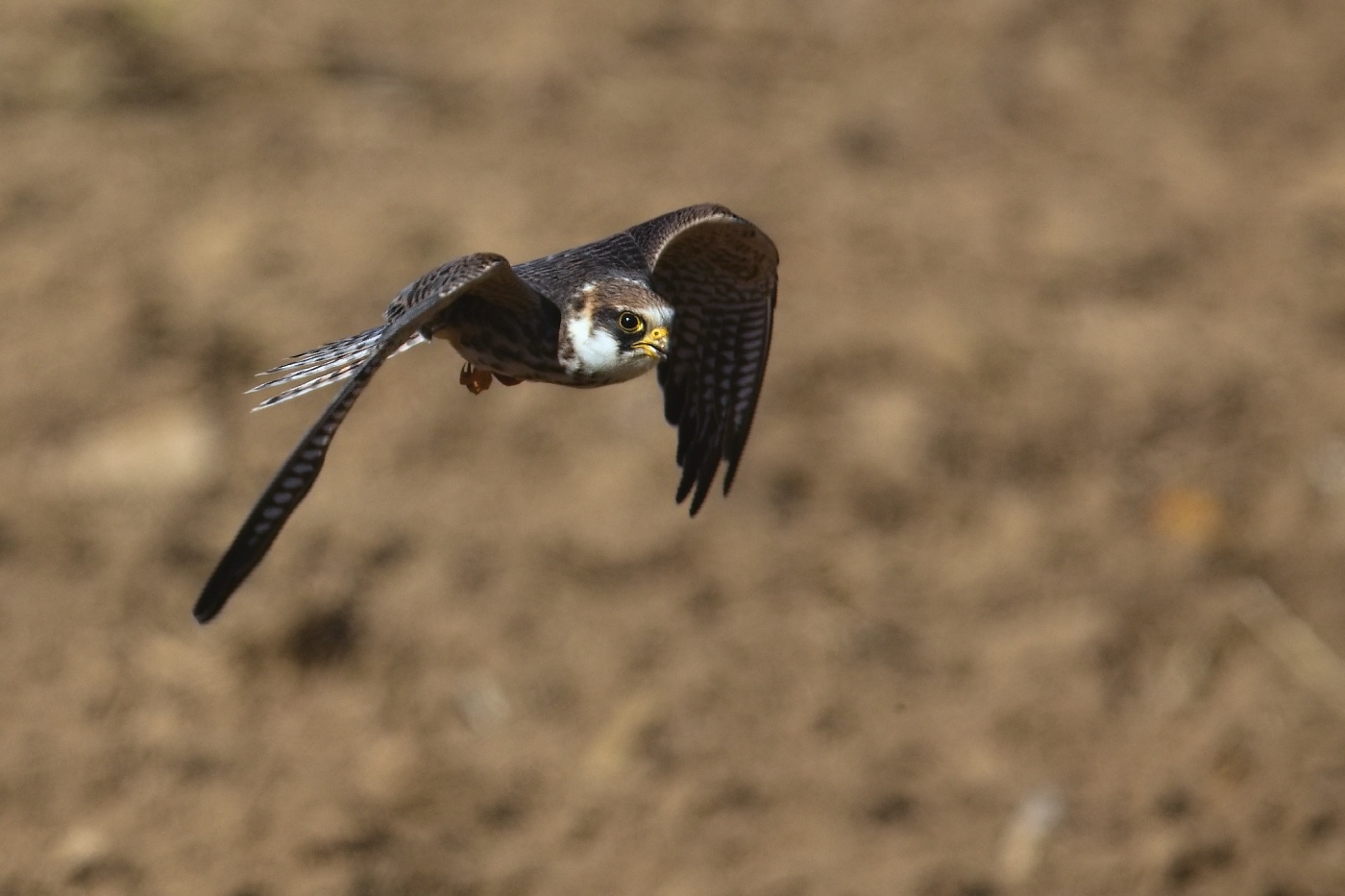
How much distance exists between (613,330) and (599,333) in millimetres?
42

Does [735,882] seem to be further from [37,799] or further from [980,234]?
[980,234]

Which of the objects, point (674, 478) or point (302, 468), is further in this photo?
point (674, 478)

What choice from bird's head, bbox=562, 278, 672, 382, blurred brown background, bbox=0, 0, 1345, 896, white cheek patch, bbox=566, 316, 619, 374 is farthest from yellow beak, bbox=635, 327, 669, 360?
blurred brown background, bbox=0, 0, 1345, 896

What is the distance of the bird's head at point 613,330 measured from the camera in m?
4.45

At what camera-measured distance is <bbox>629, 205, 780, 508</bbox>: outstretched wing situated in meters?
5.00

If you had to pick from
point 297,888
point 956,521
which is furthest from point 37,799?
point 956,521

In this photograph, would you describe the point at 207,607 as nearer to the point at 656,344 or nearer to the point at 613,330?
the point at 613,330

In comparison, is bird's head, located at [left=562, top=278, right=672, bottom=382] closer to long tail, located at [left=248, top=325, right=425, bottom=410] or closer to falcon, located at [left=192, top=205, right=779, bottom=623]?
falcon, located at [left=192, top=205, right=779, bottom=623]

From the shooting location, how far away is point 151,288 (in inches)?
330

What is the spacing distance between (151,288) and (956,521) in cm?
379

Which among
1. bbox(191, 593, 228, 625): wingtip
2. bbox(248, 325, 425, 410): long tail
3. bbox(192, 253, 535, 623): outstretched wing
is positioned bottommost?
bbox(191, 593, 228, 625): wingtip

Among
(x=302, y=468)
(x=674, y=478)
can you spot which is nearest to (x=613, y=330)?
(x=302, y=468)

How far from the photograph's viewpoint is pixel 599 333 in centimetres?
445

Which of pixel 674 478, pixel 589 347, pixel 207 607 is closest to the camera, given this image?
pixel 207 607
